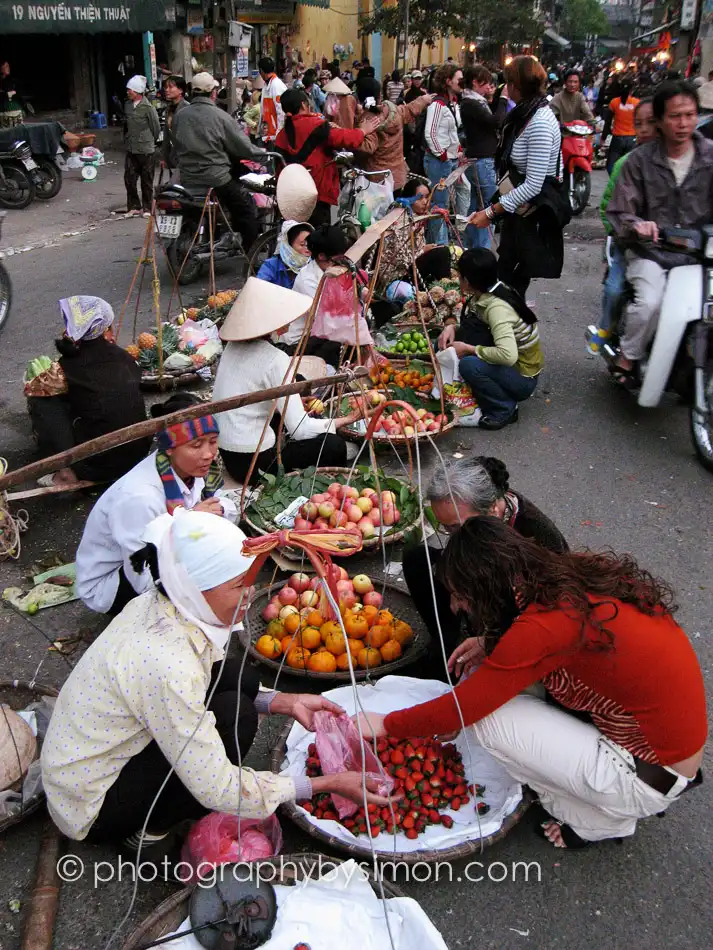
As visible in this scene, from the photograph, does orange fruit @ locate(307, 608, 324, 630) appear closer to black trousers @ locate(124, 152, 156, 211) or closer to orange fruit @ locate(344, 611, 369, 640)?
orange fruit @ locate(344, 611, 369, 640)

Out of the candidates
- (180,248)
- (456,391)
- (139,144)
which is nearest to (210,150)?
(180,248)

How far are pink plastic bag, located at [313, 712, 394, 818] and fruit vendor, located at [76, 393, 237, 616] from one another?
77cm

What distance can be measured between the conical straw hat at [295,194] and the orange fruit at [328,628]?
3912 mm

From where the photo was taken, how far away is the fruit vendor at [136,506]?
2.73 m

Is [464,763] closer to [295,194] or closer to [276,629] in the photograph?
[276,629]

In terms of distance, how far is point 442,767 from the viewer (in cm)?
244

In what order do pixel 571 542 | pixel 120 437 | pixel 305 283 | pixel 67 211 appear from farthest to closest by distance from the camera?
pixel 67 211 → pixel 305 283 → pixel 571 542 → pixel 120 437

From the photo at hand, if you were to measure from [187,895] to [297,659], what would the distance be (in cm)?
98

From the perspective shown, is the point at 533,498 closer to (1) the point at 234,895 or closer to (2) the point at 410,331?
(2) the point at 410,331

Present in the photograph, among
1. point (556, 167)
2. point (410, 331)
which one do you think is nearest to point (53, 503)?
point (410, 331)

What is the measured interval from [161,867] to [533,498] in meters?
2.65

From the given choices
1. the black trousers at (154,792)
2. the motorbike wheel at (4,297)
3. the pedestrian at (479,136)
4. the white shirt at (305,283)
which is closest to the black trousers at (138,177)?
the motorbike wheel at (4,297)

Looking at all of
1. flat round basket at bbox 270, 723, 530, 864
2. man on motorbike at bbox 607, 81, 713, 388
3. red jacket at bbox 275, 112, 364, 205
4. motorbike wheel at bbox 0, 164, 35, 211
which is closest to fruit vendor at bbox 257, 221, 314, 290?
red jacket at bbox 275, 112, 364, 205

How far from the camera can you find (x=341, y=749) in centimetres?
237
